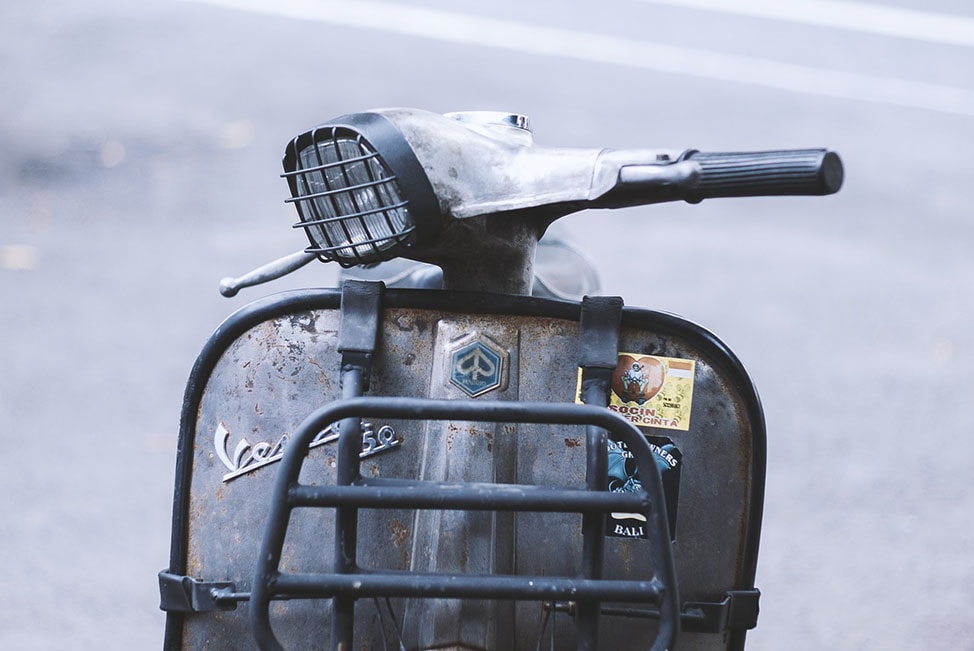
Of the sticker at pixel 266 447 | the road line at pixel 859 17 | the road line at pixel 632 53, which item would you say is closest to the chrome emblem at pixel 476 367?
the sticker at pixel 266 447

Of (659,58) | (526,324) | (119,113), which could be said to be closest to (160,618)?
(526,324)

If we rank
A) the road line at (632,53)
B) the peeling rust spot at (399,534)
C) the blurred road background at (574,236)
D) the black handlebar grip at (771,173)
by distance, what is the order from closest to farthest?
the black handlebar grip at (771,173) < the peeling rust spot at (399,534) < the blurred road background at (574,236) < the road line at (632,53)

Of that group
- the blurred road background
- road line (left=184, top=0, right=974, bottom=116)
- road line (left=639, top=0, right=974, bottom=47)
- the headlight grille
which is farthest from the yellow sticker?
road line (left=639, top=0, right=974, bottom=47)

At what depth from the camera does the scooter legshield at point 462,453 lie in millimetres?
1743

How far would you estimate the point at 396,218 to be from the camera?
1637 millimetres

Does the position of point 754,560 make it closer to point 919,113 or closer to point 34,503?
point 34,503

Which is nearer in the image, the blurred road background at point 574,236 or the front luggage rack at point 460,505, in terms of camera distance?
the front luggage rack at point 460,505

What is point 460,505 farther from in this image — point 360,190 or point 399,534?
point 360,190

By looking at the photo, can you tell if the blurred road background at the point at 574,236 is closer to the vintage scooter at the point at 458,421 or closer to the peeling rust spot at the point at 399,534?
the vintage scooter at the point at 458,421

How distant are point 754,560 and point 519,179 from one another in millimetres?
749

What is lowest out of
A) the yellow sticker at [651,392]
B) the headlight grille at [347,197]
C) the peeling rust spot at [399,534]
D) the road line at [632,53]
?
the peeling rust spot at [399,534]

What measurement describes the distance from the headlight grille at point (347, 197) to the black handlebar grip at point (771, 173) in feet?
1.42

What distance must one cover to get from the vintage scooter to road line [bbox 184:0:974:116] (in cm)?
591

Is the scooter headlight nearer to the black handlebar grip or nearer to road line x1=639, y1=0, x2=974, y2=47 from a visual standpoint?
the black handlebar grip
